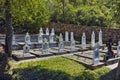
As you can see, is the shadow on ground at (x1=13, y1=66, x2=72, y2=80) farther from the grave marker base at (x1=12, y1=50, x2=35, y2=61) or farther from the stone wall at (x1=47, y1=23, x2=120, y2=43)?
the stone wall at (x1=47, y1=23, x2=120, y2=43)

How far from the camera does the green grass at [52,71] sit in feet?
35.4

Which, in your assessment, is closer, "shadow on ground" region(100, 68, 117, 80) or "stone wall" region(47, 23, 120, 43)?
"shadow on ground" region(100, 68, 117, 80)

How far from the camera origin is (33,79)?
424 inches

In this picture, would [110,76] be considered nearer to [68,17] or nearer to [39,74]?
[39,74]

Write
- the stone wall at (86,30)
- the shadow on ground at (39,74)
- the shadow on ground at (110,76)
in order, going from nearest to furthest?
the shadow on ground at (39,74), the shadow on ground at (110,76), the stone wall at (86,30)

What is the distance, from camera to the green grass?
425 inches

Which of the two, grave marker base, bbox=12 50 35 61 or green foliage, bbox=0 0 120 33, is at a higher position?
green foliage, bbox=0 0 120 33

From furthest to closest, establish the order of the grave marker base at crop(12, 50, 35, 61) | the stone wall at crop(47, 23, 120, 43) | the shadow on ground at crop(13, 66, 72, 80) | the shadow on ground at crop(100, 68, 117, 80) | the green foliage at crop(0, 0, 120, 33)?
1. the green foliage at crop(0, 0, 120, 33)
2. the stone wall at crop(47, 23, 120, 43)
3. the grave marker base at crop(12, 50, 35, 61)
4. the shadow on ground at crop(100, 68, 117, 80)
5. the shadow on ground at crop(13, 66, 72, 80)

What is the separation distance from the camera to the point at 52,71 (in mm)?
11242

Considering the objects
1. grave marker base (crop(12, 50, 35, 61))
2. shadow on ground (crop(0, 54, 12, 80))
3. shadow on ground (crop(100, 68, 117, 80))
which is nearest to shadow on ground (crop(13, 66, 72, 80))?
shadow on ground (crop(0, 54, 12, 80))

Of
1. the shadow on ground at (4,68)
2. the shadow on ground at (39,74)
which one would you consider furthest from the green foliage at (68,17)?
the shadow on ground at (39,74)

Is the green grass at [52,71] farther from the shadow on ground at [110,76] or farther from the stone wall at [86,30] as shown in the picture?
the stone wall at [86,30]

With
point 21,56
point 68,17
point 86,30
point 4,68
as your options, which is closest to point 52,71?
point 4,68

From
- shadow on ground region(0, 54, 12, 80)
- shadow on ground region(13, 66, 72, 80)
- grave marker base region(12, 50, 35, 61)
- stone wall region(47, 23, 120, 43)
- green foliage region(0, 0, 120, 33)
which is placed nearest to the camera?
shadow on ground region(13, 66, 72, 80)
